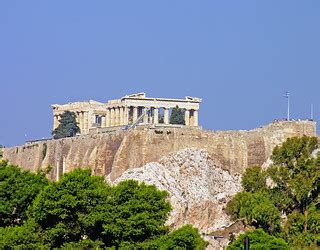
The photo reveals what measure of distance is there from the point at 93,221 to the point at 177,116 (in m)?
49.6

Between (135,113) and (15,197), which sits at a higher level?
(135,113)

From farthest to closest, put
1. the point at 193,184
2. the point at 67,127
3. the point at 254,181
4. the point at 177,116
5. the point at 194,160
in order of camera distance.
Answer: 1. the point at 67,127
2. the point at 177,116
3. the point at 194,160
4. the point at 193,184
5. the point at 254,181

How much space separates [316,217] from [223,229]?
16.1 m

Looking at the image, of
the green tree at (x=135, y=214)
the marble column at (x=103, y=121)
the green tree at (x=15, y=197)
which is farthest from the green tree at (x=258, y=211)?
the marble column at (x=103, y=121)

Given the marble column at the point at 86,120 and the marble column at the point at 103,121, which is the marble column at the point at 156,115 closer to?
the marble column at the point at 103,121

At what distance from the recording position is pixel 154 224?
61.8 metres

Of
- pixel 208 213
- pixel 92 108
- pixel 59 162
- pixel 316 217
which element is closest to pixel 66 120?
pixel 92 108

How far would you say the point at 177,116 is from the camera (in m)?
110

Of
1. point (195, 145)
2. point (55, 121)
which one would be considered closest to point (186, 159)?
point (195, 145)

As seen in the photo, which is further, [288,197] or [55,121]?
[55,121]

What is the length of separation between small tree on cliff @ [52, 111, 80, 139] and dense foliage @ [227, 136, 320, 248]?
4320cm

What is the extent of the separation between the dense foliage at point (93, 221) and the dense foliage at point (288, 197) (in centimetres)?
677

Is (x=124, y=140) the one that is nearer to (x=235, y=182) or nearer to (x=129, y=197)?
(x=235, y=182)

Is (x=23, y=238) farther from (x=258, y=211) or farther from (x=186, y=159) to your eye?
(x=186, y=159)
